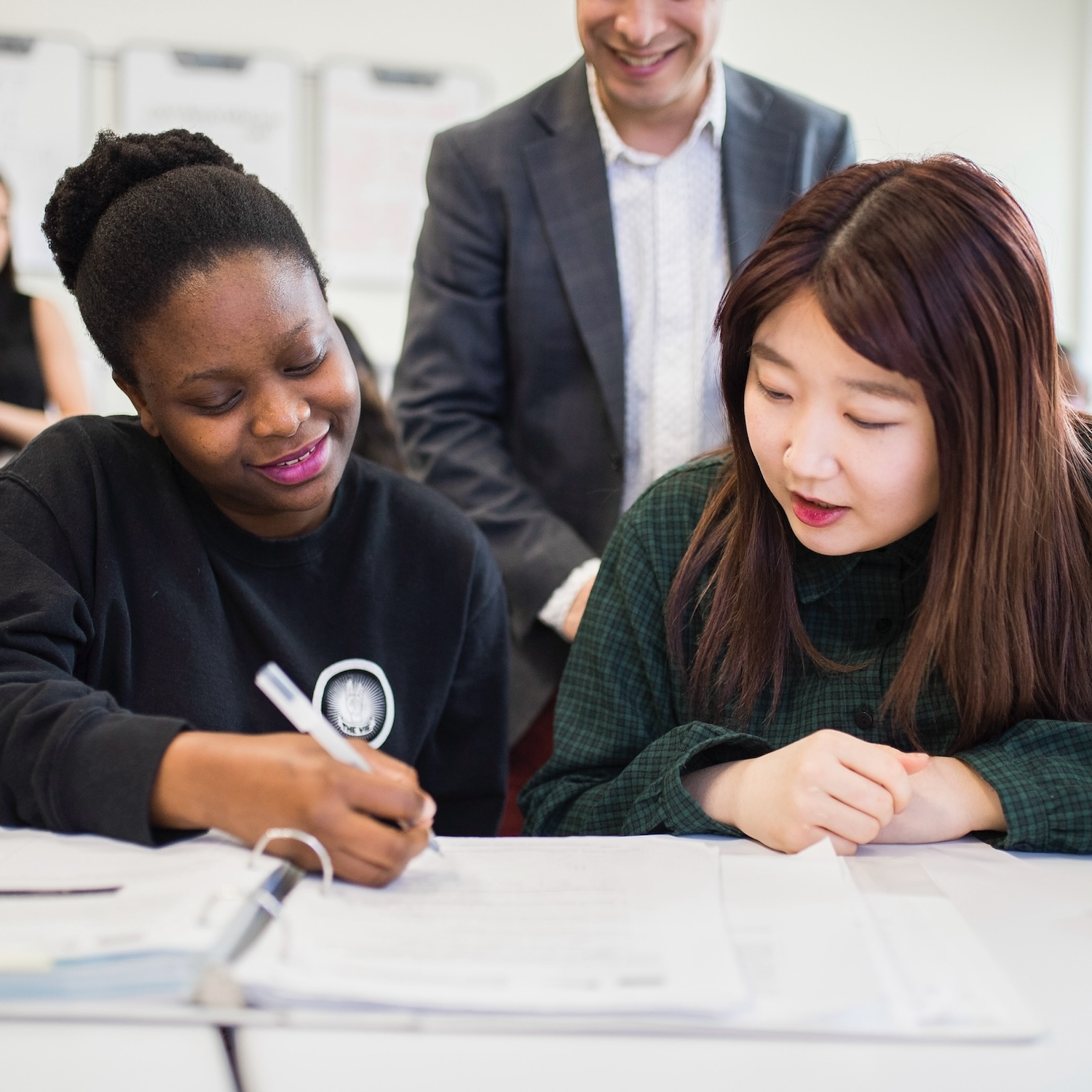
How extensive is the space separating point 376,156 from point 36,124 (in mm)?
1080

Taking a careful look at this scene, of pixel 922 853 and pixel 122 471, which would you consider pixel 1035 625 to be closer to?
pixel 922 853

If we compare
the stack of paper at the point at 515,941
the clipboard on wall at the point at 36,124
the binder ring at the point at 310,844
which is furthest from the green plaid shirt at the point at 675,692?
the clipboard on wall at the point at 36,124

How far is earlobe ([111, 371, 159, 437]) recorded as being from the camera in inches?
44.6

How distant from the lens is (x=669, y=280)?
1770 millimetres

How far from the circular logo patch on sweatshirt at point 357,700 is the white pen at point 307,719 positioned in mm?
381

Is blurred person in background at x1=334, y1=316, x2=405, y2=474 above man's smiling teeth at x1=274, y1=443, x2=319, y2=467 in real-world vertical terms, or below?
below

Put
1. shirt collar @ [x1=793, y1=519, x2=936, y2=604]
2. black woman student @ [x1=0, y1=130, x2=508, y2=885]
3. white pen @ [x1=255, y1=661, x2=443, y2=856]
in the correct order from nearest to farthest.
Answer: white pen @ [x1=255, y1=661, x2=443, y2=856], black woman student @ [x1=0, y1=130, x2=508, y2=885], shirt collar @ [x1=793, y1=519, x2=936, y2=604]

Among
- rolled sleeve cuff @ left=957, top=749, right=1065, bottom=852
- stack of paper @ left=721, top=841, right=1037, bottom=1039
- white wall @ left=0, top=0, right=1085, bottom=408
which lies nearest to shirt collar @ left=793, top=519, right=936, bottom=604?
rolled sleeve cuff @ left=957, top=749, right=1065, bottom=852

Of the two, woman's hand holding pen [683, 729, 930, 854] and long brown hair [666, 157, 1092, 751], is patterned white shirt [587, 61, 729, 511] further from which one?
woman's hand holding pen [683, 729, 930, 854]

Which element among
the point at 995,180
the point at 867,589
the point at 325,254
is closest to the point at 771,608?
the point at 867,589

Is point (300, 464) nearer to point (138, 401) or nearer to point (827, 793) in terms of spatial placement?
point (138, 401)

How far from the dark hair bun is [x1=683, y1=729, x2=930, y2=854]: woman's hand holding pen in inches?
29.6

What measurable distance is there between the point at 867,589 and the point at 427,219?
962 millimetres

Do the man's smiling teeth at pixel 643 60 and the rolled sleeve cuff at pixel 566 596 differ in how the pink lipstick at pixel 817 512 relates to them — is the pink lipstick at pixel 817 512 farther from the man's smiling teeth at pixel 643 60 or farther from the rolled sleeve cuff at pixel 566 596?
the man's smiling teeth at pixel 643 60
